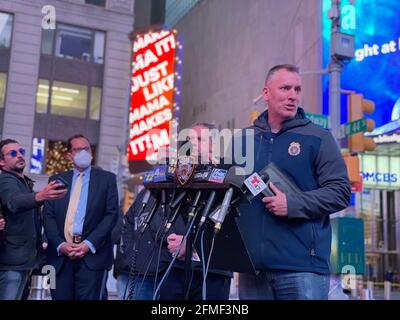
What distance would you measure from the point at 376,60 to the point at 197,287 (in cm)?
2075

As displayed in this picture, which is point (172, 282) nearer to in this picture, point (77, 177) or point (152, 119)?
point (77, 177)

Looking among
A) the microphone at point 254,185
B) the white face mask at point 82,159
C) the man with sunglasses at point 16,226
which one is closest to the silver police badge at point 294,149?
the microphone at point 254,185

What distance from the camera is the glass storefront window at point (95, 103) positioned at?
20375 millimetres

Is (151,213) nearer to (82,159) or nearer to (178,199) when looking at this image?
(178,199)

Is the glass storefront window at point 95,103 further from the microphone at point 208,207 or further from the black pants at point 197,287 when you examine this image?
the microphone at point 208,207

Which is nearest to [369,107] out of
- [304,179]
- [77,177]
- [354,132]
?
[354,132]

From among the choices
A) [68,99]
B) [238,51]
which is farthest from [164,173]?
[238,51]

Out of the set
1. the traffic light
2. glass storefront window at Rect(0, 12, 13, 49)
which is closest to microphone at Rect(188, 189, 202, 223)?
glass storefront window at Rect(0, 12, 13, 49)

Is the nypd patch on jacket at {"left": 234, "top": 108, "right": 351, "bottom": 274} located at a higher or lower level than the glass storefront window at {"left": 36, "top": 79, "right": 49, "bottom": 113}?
lower

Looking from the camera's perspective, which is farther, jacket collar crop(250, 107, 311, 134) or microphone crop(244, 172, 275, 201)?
jacket collar crop(250, 107, 311, 134)

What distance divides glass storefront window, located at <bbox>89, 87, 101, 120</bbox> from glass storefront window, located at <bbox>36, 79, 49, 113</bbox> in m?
2.25

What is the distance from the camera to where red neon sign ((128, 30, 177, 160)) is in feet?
83.8

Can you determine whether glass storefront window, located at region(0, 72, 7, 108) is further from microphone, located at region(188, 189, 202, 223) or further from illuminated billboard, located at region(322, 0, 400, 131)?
illuminated billboard, located at region(322, 0, 400, 131)

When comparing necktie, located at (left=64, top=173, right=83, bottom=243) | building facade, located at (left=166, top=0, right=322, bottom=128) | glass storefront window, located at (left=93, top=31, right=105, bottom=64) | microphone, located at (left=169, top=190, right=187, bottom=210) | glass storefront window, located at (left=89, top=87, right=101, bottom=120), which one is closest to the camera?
microphone, located at (left=169, top=190, right=187, bottom=210)
